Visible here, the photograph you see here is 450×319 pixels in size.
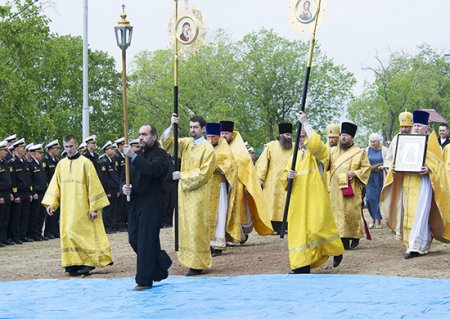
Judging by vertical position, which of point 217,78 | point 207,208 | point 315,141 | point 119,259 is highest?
point 217,78

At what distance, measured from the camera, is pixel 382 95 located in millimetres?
71000

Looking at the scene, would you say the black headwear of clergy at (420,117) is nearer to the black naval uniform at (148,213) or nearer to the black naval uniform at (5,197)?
the black naval uniform at (148,213)

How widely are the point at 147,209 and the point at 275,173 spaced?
6633mm

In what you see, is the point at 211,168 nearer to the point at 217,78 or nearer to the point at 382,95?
the point at 217,78

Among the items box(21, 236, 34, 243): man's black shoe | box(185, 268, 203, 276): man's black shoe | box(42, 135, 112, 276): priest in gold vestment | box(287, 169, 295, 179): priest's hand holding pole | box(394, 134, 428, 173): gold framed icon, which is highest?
box(394, 134, 428, 173): gold framed icon

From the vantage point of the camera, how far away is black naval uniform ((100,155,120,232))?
20573mm

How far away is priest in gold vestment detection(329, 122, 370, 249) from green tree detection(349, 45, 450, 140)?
5515cm

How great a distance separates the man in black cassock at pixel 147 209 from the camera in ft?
34.9

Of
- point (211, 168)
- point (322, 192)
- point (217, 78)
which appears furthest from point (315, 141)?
point (217, 78)

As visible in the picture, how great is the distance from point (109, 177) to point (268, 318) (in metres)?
12.5

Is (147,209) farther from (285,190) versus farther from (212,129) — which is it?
(212,129)

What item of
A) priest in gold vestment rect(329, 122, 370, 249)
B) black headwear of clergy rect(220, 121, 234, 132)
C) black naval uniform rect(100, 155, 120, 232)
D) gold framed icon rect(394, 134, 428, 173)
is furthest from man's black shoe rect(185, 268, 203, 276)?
black naval uniform rect(100, 155, 120, 232)

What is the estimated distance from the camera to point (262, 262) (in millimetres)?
13125

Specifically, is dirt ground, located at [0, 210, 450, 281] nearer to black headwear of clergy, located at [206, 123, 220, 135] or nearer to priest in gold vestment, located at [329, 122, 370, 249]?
priest in gold vestment, located at [329, 122, 370, 249]
